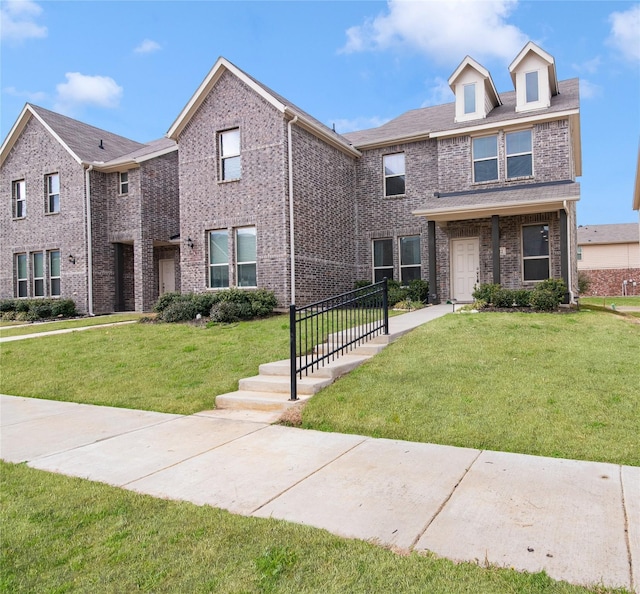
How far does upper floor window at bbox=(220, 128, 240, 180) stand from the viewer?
49.7ft

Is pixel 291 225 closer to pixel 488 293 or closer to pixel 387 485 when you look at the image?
pixel 488 293

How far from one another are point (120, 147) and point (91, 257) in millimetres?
6171

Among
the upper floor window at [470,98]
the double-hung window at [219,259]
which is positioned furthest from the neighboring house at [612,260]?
the double-hung window at [219,259]

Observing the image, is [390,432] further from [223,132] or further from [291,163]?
[223,132]

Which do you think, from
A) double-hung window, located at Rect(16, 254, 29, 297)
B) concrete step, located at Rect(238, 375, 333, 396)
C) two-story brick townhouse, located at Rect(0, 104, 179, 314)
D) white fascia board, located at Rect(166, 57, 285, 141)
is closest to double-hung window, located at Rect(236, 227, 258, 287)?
white fascia board, located at Rect(166, 57, 285, 141)

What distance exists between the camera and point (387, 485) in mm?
3604

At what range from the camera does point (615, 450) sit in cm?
418

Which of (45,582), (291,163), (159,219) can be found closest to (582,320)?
(291,163)

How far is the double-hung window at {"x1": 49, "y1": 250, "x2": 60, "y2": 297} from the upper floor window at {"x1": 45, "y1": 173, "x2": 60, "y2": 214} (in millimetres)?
1799

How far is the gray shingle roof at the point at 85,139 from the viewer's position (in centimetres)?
1945

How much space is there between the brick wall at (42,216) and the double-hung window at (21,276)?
221 millimetres

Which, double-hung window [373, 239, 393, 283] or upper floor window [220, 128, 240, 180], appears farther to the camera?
double-hung window [373, 239, 393, 283]

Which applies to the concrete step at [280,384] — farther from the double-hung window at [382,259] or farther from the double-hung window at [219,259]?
the double-hung window at [382,259]

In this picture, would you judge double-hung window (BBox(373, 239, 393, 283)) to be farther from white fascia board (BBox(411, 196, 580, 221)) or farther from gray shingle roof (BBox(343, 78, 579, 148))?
gray shingle roof (BBox(343, 78, 579, 148))
